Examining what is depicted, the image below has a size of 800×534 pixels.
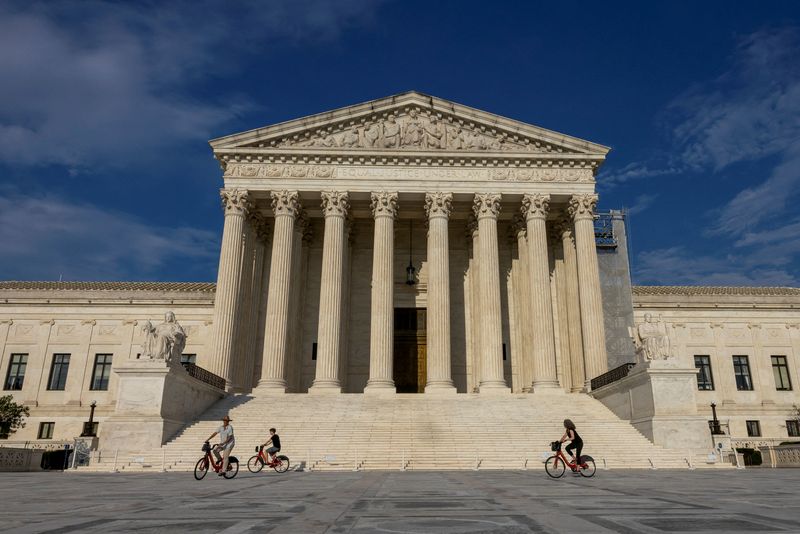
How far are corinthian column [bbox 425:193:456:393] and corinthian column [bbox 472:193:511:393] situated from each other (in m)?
1.93

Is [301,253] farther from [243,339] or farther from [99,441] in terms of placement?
[99,441]

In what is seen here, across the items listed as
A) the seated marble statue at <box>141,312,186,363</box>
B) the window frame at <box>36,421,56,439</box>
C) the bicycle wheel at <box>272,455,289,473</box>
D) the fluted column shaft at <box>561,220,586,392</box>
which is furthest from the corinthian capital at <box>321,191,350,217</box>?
the window frame at <box>36,421,56,439</box>

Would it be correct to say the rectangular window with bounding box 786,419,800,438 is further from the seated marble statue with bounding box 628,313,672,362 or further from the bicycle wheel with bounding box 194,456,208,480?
the bicycle wheel with bounding box 194,456,208,480

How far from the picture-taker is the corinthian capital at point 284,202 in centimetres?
3288

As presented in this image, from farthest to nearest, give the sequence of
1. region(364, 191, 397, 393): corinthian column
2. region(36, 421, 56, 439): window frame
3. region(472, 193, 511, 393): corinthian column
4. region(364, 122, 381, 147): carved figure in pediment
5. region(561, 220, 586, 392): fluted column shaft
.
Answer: region(36, 421, 56, 439): window frame < region(364, 122, 381, 147): carved figure in pediment < region(561, 220, 586, 392): fluted column shaft < region(472, 193, 511, 393): corinthian column < region(364, 191, 397, 393): corinthian column

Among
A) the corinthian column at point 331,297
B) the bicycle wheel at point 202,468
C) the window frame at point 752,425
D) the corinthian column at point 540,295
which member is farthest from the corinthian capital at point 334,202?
the window frame at point 752,425

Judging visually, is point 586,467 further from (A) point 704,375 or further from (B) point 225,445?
(A) point 704,375

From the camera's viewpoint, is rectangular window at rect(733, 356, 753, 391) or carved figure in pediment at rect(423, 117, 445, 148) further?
rectangular window at rect(733, 356, 753, 391)

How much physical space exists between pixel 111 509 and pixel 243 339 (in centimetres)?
2703

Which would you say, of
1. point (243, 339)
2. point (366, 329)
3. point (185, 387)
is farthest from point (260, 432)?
point (366, 329)

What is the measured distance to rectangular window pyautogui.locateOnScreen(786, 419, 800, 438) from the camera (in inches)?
1513

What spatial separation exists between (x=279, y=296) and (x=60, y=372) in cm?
1935

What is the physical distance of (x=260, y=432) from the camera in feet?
75.2

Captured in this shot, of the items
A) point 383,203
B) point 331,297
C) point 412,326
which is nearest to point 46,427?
point 331,297
